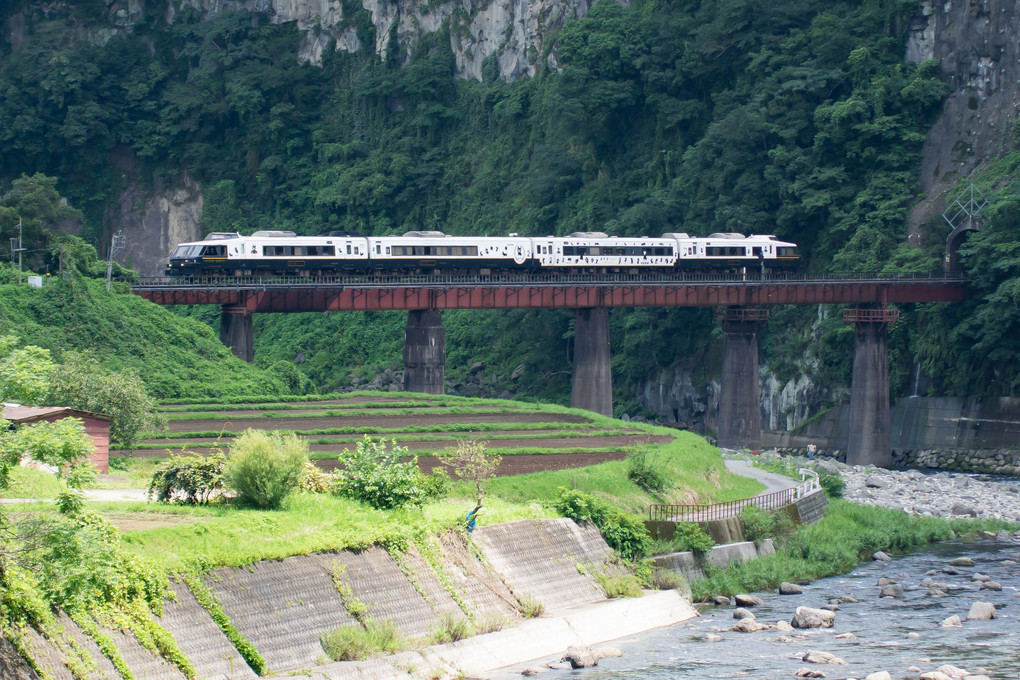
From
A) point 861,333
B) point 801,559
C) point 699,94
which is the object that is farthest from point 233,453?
point 699,94

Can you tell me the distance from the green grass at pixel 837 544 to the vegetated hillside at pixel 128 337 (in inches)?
1183

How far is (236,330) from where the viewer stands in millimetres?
81000

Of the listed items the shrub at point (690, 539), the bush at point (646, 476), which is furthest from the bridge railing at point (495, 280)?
the shrub at point (690, 539)

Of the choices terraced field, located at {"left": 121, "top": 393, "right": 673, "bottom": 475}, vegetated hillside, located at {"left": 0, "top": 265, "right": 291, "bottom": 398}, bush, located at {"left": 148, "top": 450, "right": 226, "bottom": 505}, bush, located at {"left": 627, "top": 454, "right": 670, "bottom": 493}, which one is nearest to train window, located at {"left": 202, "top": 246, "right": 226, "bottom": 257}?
vegetated hillside, located at {"left": 0, "top": 265, "right": 291, "bottom": 398}

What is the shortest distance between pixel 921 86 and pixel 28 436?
267ft

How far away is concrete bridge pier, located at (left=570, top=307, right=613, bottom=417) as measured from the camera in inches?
3425

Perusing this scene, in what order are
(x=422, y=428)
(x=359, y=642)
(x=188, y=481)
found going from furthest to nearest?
(x=422, y=428) < (x=188, y=481) < (x=359, y=642)

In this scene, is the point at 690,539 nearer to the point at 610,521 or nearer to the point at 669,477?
the point at 610,521

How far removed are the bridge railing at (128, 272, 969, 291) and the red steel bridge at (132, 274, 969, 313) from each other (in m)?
0.06

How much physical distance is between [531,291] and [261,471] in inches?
1993

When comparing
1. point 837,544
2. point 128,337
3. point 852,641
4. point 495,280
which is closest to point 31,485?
point 852,641

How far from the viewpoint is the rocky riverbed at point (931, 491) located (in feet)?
204

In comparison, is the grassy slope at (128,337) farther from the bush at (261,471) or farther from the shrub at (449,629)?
the shrub at (449,629)

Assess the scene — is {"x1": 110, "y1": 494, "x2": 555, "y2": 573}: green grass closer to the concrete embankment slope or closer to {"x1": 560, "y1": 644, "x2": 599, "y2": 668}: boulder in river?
the concrete embankment slope
